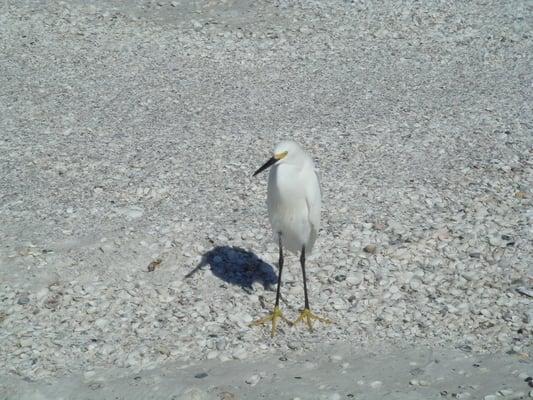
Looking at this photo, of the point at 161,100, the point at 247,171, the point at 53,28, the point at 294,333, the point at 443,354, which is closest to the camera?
the point at 443,354

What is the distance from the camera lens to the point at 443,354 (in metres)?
6.45

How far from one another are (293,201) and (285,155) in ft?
1.50

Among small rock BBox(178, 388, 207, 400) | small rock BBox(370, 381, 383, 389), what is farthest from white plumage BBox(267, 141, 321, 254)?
small rock BBox(178, 388, 207, 400)

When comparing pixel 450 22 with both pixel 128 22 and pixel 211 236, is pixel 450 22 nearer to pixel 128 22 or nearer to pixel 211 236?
pixel 128 22

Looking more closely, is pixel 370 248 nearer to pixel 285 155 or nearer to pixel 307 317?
pixel 307 317

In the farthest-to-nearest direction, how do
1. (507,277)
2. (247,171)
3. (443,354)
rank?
(247,171) → (507,277) → (443,354)

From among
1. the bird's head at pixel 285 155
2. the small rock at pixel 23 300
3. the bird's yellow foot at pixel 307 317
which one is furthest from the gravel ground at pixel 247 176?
the bird's head at pixel 285 155

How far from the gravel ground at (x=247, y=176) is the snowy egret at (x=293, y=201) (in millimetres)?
537

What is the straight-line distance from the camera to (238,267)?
25.6ft

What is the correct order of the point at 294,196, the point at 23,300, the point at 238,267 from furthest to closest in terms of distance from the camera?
the point at 238,267 < the point at 23,300 < the point at 294,196

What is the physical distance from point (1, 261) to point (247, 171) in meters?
3.24

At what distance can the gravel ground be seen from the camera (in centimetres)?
695

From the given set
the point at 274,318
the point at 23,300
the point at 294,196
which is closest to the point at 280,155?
the point at 294,196

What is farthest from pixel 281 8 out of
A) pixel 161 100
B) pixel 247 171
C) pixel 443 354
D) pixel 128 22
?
pixel 443 354
